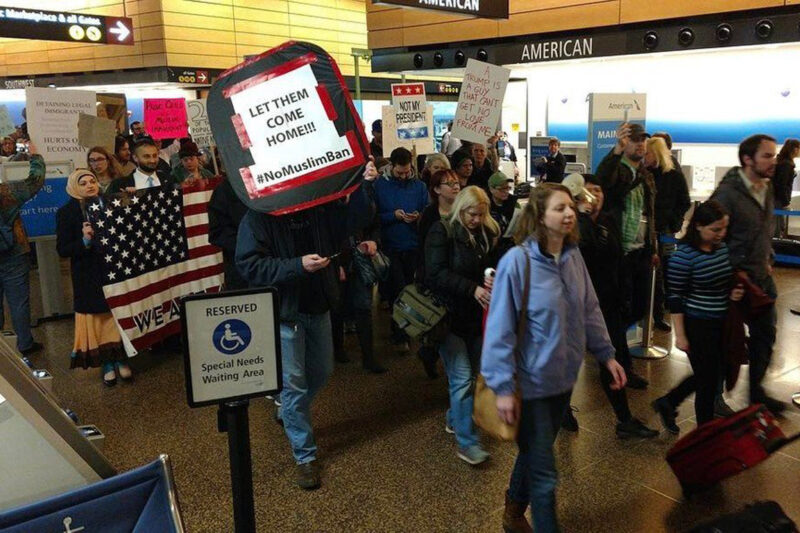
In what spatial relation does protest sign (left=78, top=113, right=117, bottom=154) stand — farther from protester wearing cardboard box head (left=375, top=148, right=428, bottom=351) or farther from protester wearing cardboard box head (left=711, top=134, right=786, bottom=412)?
protester wearing cardboard box head (left=711, top=134, right=786, bottom=412)

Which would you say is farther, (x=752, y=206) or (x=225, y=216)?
(x=225, y=216)

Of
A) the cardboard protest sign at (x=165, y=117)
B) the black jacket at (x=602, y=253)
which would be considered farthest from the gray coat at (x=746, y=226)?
the cardboard protest sign at (x=165, y=117)

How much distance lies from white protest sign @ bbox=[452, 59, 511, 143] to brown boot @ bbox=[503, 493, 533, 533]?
14.2 feet

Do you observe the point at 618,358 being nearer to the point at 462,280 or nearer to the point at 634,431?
the point at 634,431

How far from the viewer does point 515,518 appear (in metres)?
3.27

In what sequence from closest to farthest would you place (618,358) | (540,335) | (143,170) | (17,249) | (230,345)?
1. (230,345)
2. (540,335)
3. (618,358)
4. (143,170)
5. (17,249)

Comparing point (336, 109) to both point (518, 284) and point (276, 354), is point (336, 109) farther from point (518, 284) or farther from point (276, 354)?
point (276, 354)

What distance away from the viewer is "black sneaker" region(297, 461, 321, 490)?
392cm

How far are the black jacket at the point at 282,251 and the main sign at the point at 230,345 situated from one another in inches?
48.9

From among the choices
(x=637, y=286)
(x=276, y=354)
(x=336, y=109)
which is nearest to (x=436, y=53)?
(x=637, y=286)

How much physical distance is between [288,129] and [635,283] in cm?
325

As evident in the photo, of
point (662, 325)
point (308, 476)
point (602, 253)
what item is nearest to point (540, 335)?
point (602, 253)

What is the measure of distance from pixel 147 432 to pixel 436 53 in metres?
8.21

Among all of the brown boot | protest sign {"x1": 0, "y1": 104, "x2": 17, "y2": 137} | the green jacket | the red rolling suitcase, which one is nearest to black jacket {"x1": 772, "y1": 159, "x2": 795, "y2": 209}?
the red rolling suitcase
